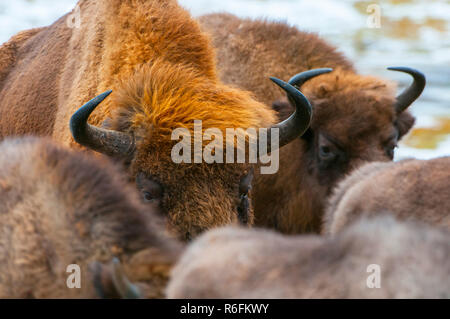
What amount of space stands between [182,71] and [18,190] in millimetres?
1917

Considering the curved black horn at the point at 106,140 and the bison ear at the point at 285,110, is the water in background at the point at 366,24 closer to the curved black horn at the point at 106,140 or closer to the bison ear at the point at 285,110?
the bison ear at the point at 285,110

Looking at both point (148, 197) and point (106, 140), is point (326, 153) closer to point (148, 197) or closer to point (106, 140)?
point (148, 197)

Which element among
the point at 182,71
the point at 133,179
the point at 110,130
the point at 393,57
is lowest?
the point at 393,57

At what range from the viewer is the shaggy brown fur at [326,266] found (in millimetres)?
2105

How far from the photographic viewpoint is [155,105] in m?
4.24

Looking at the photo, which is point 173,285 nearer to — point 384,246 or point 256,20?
point 384,246

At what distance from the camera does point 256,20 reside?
277 inches

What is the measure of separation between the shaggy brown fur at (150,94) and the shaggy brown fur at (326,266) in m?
1.61

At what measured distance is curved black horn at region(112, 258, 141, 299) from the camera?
8.00 feet

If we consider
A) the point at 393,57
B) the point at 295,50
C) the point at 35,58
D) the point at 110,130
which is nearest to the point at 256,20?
the point at 295,50

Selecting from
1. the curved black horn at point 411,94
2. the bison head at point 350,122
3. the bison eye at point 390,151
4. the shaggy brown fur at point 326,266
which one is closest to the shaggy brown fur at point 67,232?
the shaggy brown fur at point 326,266

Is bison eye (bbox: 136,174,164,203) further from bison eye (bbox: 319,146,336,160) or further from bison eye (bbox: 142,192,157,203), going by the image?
bison eye (bbox: 319,146,336,160)

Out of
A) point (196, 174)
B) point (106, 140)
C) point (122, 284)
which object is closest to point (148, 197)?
point (196, 174)

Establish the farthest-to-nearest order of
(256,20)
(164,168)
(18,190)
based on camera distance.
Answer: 1. (256,20)
2. (164,168)
3. (18,190)
